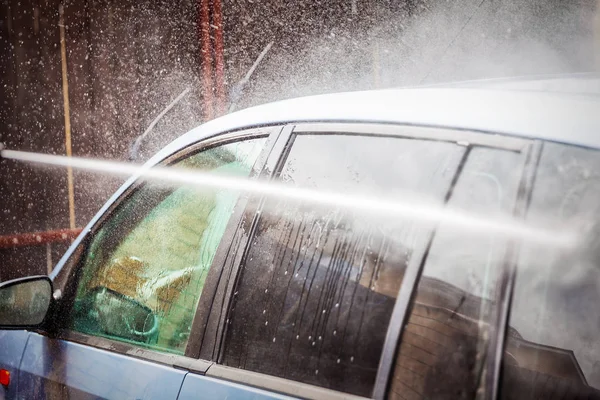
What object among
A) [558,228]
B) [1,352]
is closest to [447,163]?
[558,228]

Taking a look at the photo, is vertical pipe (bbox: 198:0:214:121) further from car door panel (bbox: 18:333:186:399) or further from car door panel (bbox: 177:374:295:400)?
car door panel (bbox: 177:374:295:400)

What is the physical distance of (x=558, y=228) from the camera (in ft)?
2.92

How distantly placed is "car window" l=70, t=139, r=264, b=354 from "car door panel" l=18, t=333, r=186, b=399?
8cm

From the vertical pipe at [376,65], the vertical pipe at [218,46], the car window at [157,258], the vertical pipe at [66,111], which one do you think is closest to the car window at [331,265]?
the car window at [157,258]

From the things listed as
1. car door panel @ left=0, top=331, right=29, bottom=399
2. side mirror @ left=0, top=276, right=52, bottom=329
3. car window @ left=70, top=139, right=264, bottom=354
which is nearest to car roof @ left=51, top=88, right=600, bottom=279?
car window @ left=70, top=139, right=264, bottom=354

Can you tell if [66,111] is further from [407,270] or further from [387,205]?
[407,270]

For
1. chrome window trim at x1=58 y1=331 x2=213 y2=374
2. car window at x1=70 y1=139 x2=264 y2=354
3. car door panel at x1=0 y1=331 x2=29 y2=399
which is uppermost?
car window at x1=70 y1=139 x2=264 y2=354

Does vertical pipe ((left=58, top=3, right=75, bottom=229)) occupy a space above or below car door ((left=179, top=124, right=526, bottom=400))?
above

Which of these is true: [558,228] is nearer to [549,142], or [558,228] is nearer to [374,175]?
[549,142]

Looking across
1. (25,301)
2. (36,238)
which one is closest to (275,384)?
(25,301)

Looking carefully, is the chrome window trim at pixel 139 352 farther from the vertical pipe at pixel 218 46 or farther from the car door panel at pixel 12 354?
the vertical pipe at pixel 218 46

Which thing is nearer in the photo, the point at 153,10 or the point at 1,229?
the point at 1,229

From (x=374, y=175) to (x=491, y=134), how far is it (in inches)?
11.5

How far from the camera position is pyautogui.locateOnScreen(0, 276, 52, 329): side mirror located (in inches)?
68.5
